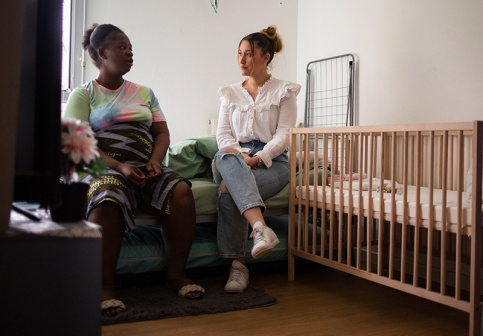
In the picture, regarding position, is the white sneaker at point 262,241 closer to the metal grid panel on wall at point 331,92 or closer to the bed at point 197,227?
the bed at point 197,227

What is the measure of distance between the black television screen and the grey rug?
3.12ft

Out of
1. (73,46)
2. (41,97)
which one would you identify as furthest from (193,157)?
(41,97)

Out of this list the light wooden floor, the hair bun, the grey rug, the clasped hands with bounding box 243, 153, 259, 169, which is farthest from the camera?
the hair bun

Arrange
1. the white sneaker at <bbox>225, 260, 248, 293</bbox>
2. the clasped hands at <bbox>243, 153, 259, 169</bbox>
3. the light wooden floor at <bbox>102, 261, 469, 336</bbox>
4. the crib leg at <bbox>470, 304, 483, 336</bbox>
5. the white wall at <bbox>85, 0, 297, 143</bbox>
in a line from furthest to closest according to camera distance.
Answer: the white wall at <bbox>85, 0, 297, 143</bbox> → the clasped hands at <bbox>243, 153, 259, 169</bbox> → the white sneaker at <bbox>225, 260, 248, 293</bbox> → the light wooden floor at <bbox>102, 261, 469, 336</bbox> → the crib leg at <bbox>470, 304, 483, 336</bbox>

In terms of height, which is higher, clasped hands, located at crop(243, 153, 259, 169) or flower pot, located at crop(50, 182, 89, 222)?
clasped hands, located at crop(243, 153, 259, 169)

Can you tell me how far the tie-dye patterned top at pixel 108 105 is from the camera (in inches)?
79.1

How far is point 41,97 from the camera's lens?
0.90 metres

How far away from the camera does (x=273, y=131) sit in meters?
2.45

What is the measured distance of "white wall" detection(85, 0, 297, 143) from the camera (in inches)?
136

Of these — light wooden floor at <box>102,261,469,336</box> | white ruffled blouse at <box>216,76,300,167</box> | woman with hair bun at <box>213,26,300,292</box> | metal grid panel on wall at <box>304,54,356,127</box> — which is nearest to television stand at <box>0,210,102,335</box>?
light wooden floor at <box>102,261,469,336</box>

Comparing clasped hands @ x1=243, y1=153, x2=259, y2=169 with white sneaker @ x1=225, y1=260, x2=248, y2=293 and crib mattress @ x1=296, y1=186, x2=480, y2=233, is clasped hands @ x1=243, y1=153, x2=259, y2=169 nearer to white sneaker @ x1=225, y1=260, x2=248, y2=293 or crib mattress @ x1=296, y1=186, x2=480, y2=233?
crib mattress @ x1=296, y1=186, x2=480, y2=233

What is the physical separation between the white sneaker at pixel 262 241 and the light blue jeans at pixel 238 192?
0.41 feet

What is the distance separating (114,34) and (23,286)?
58.3 inches

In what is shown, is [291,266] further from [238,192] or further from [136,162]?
[136,162]
